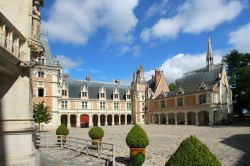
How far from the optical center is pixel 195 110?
144ft

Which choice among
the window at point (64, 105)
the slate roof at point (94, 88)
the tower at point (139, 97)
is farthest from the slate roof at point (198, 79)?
the window at point (64, 105)

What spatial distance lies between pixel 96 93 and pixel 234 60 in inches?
1123

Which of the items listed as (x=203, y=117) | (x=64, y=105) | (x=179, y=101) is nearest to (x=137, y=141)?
(x=203, y=117)

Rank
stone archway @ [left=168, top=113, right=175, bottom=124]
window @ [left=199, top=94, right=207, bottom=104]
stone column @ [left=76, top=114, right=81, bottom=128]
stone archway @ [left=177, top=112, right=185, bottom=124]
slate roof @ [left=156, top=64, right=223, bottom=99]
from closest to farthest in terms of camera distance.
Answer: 1. window @ [left=199, top=94, right=207, bottom=104]
2. slate roof @ [left=156, top=64, right=223, bottom=99]
3. stone archway @ [left=177, top=112, right=185, bottom=124]
4. stone column @ [left=76, top=114, right=81, bottom=128]
5. stone archway @ [left=168, top=113, right=175, bottom=124]

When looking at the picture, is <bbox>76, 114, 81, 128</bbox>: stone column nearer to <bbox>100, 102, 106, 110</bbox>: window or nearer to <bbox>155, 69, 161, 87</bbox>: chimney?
<bbox>100, 102, 106, 110</bbox>: window

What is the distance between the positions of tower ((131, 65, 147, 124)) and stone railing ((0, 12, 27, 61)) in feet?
164

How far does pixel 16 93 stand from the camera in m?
7.75

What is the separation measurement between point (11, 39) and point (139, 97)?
51.6m

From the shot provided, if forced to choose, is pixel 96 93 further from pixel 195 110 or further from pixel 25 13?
pixel 25 13

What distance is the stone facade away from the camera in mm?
7391

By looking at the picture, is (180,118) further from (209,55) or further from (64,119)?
(64,119)

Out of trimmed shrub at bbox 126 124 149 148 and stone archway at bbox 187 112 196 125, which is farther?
stone archway at bbox 187 112 196 125

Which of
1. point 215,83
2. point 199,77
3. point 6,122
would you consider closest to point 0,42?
point 6,122

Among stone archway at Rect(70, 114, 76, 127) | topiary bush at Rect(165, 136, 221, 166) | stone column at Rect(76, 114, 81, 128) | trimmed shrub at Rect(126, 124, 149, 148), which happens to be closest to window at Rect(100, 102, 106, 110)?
stone column at Rect(76, 114, 81, 128)
